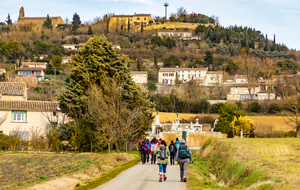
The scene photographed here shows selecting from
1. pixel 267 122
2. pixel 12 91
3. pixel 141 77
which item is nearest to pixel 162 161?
pixel 12 91

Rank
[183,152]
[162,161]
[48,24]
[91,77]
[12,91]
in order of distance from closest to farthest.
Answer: [183,152] → [162,161] → [91,77] → [12,91] → [48,24]

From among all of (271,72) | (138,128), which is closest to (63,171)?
(138,128)

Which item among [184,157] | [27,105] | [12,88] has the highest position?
[12,88]

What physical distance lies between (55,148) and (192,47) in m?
111

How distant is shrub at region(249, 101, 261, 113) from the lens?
250 feet

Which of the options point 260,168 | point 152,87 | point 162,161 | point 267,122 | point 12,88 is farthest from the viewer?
point 152,87

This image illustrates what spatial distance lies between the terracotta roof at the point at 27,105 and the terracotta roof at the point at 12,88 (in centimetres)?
417

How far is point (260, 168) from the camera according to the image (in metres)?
15.3

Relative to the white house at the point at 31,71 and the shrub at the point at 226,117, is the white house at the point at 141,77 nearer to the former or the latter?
the white house at the point at 31,71

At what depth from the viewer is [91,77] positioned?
32250mm

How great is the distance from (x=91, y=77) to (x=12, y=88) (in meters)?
12.5

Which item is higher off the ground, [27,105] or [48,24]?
[48,24]

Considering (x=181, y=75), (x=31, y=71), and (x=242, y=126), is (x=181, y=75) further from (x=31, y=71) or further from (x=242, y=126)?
(x=242, y=126)

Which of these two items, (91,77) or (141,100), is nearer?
(91,77)
